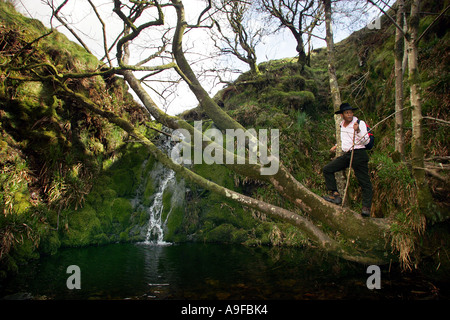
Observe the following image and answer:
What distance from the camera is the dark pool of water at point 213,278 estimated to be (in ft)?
11.9

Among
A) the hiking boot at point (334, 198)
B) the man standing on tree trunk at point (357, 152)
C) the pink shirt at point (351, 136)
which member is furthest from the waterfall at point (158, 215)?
the pink shirt at point (351, 136)

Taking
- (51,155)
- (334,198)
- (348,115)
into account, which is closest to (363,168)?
(334,198)

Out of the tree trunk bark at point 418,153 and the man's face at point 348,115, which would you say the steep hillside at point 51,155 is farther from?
the tree trunk bark at point 418,153

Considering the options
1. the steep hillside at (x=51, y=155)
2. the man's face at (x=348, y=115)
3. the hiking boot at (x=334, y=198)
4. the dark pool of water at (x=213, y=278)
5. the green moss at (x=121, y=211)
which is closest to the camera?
the dark pool of water at (x=213, y=278)

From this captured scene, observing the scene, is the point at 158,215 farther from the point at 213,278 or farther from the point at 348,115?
the point at 348,115

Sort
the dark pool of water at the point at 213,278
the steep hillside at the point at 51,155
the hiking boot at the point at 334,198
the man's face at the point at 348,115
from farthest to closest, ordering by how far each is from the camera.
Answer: the steep hillside at the point at 51,155 → the hiking boot at the point at 334,198 → the man's face at the point at 348,115 → the dark pool of water at the point at 213,278

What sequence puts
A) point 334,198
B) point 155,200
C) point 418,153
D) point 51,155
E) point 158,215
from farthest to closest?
point 155,200 → point 158,215 → point 51,155 → point 334,198 → point 418,153

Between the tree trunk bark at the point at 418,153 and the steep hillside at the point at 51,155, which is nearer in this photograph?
the tree trunk bark at the point at 418,153

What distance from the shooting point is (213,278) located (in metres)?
4.47

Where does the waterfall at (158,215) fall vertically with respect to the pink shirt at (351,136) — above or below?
below

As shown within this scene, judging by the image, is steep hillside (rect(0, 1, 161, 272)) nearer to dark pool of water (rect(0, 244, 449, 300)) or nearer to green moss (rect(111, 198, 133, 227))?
green moss (rect(111, 198, 133, 227))
